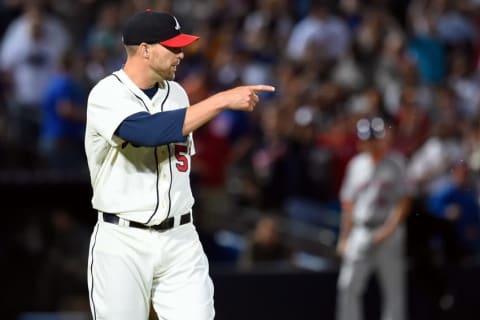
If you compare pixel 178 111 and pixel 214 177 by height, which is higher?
pixel 178 111

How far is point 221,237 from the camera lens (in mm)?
11992

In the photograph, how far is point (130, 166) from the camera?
18.9 ft

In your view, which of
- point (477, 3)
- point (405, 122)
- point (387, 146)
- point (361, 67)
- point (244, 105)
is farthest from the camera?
point (477, 3)

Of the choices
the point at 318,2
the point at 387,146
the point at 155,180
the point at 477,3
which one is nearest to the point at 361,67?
the point at 318,2

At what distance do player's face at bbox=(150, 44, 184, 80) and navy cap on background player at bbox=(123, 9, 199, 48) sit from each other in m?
0.04

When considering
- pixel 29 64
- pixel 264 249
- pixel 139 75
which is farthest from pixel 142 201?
pixel 29 64

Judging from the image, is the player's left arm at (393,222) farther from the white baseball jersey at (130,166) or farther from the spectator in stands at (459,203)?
the white baseball jersey at (130,166)

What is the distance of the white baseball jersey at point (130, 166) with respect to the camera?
5699 mm

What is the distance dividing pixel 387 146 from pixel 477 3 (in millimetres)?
5325

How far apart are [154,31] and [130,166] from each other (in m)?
0.66

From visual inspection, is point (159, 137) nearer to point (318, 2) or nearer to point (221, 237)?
point (221, 237)

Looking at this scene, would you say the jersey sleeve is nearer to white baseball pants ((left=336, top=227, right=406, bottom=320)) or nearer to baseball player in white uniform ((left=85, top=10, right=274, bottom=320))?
baseball player in white uniform ((left=85, top=10, right=274, bottom=320))

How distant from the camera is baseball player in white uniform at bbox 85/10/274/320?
18.7 feet

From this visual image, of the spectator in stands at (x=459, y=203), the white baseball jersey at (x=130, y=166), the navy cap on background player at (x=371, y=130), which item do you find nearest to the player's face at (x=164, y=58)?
the white baseball jersey at (x=130, y=166)
